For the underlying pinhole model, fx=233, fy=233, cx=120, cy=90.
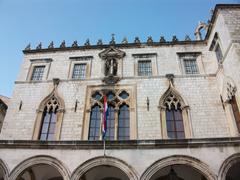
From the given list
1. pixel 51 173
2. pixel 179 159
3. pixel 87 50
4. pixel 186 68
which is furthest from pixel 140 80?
pixel 51 173

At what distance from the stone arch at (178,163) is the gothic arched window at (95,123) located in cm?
433

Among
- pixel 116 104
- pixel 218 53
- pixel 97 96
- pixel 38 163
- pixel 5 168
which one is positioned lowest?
pixel 5 168

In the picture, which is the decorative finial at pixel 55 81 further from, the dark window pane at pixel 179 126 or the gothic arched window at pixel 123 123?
the dark window pane at pixel 179 126

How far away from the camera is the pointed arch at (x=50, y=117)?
13555 mm

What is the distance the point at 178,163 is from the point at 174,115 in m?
→ 4.21

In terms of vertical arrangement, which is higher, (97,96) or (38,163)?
(97,96)

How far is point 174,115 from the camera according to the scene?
13.7m

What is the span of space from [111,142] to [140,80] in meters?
5.74

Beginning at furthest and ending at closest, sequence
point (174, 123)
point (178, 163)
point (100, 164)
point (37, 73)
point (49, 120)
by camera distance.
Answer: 1. point (37, 73)
2. point (49, 120)
3. point (174, 123)
4. point (100, 164)
5. point (178, 163)

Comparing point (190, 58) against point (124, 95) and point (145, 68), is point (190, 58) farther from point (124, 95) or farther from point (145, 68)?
point (124, 95)

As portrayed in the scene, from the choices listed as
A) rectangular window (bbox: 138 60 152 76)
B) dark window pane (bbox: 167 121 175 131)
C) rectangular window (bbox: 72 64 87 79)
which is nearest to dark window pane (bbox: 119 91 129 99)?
rectangular window (bbox: 138 60 152 76)

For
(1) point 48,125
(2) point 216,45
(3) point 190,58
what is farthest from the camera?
Answer: (3) point 190,58

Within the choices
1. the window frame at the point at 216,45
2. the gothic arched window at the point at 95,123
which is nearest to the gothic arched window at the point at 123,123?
the gothic arched window at the point at 95,123

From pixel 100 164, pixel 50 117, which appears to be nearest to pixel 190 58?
pixel 100 164
